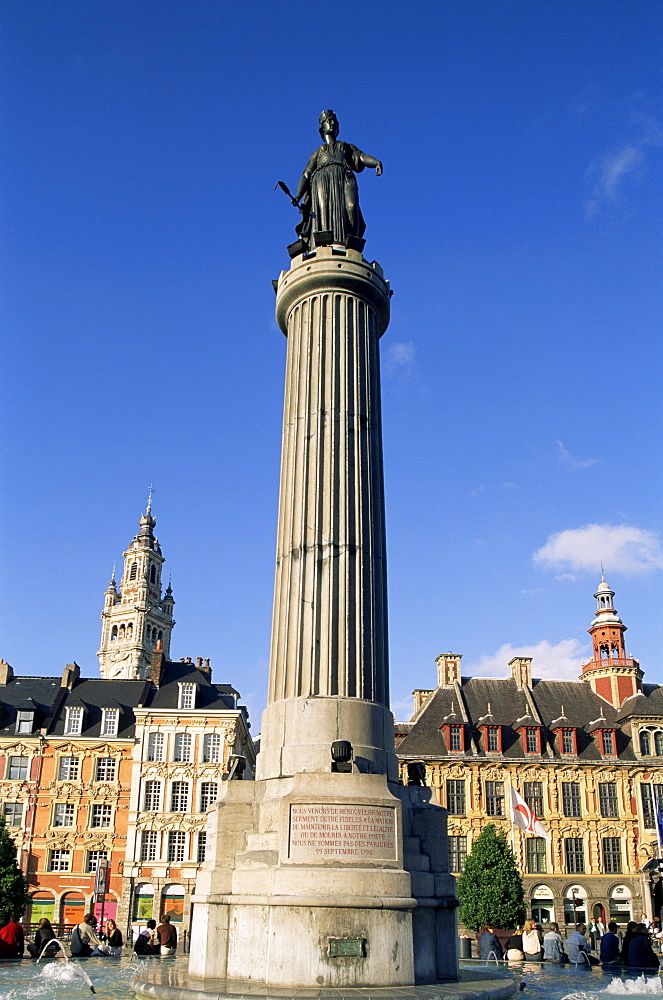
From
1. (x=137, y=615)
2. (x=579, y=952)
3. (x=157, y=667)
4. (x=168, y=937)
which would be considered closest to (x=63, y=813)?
(x=157, y=667)

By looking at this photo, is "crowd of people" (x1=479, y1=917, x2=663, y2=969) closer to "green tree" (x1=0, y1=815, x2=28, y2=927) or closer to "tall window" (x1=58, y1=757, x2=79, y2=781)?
"green tree" (x1=0, y1=815, x2=28, y2=927)

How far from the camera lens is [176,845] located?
42125mm

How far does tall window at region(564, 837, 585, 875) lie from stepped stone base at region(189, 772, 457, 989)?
126 ft

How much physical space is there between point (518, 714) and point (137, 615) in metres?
70.4

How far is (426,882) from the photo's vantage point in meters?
11.1

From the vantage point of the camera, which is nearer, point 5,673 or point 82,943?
point 82,943

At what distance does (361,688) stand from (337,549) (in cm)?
213

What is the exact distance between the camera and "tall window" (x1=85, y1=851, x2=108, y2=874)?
41.9 metres

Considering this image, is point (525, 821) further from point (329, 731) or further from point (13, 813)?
point (13, 813)

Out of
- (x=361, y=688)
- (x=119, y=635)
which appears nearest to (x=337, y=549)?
(x=361, y=688)

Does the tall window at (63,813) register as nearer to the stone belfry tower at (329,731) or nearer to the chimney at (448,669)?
the chimney at (448,669)

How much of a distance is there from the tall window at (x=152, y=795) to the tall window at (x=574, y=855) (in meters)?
21.7

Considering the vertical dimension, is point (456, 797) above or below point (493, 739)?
below

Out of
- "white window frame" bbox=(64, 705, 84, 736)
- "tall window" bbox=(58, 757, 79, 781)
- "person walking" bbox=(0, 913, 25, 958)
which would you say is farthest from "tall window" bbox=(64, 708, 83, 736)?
"person walking" bbox=(0, 913, 25, 958)
